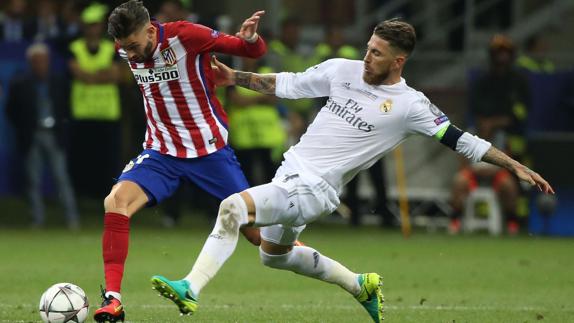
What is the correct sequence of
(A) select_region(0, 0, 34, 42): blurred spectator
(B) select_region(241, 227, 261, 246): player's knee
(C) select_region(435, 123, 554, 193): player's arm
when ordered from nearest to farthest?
1. (C) select_region(435, 123, 554, 193): player's arm
2. (B) select_region(241, 227, 261, 246): player's knee
3. (A) select_region(0, 0, 34, 42): blurred spectator

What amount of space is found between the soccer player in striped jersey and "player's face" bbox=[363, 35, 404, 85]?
0.96 meters

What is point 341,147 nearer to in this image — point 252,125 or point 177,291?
point 177,291

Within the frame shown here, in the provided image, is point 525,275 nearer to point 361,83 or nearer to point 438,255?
point 438,255

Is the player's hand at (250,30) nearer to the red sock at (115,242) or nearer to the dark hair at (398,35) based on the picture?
the dark hair at (398,35)

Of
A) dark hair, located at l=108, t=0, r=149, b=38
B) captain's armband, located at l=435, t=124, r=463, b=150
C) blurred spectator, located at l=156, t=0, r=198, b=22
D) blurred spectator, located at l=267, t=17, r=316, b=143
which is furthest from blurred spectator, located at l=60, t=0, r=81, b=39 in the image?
captain's armband, located at l=435, t=124, r=463, b=150

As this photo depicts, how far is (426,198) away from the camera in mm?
18719


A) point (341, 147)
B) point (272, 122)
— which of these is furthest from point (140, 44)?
point (272, 122)

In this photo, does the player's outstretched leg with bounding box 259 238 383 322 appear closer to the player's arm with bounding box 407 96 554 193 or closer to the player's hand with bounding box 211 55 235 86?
the player's arm with bounding box 407 96 554 193

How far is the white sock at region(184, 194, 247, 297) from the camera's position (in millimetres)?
7293

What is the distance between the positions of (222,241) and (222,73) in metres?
1.80

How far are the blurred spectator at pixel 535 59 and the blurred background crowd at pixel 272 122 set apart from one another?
0.03 m

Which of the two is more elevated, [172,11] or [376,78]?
[376,78]

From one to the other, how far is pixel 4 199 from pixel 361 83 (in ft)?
41.2

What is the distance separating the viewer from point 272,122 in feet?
56.9
